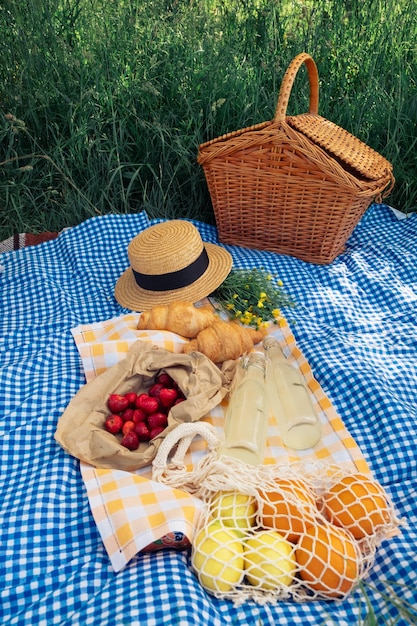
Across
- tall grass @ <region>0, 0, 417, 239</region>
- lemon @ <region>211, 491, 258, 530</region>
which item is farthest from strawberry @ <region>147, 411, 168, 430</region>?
tall grass @ <region>0, 0, 417, 239</region>

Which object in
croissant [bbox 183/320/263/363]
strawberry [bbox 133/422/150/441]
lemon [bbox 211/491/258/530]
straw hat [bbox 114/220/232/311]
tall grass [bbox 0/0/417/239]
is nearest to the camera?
lemon [bbox 211/491/258/530]

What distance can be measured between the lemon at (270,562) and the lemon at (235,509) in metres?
0.08

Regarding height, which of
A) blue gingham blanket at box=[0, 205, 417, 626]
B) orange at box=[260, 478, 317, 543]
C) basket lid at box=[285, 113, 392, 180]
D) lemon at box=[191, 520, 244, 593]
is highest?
basket lid at box=[285, 113, 392, 180]

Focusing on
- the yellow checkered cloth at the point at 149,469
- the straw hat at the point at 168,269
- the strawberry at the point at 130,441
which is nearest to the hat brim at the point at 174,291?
the straw hat at the point at 168,269

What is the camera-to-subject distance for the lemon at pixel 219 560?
1.74m

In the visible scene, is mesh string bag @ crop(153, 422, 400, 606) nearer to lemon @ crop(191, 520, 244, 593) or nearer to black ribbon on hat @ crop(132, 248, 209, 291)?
lemon @ crop(191, 520, 244, 593)

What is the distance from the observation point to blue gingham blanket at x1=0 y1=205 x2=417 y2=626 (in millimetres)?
1717

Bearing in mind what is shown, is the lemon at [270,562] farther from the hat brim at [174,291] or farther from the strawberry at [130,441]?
the hat brim at [174,291]

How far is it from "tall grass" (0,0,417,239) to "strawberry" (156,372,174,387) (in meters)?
1.81

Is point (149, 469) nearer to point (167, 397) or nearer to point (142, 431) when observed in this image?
point (142, 431)

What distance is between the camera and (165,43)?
4.27 metres

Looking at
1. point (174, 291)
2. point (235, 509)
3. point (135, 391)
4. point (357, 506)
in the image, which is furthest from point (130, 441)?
point (174, 291)

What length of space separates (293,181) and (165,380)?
152cm

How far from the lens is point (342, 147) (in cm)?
357
